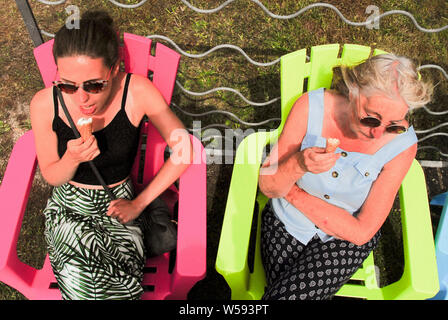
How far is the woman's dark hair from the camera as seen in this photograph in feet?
5.34

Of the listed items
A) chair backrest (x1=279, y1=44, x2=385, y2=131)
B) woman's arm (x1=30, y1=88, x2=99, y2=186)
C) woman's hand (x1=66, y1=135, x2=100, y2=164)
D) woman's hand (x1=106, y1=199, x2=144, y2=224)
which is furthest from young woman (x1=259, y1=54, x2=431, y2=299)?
woman's arm (x1=30, y1=88, x2=99, y2=186)

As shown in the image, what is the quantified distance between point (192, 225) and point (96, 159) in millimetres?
576

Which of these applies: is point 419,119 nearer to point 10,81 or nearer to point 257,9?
point 257,9

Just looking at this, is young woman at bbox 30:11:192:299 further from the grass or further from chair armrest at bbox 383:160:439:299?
chair armrest at bbox 383:160:439:299

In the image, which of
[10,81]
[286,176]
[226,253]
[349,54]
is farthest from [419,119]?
[10,81]

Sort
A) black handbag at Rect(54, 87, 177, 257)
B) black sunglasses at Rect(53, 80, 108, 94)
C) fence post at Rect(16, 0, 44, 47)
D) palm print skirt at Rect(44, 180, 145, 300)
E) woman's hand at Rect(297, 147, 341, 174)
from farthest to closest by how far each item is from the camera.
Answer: black handbag at Rect(54, 87, 177, 257)
fence post at Rect(16, 0, 44, 47)
palm print skirt at Rect(44, 180, 145, 300)
black sunglasses at Rect(53, 80, 108, 94)
woman's hand at Rect(297, 147, 341, 174)

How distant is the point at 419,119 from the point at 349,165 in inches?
63.1

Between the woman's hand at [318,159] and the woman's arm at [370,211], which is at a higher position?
the woman's hand at [318,159]

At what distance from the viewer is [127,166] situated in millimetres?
2039

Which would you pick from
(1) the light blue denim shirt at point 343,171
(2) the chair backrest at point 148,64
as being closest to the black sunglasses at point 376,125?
(1) the light blue denim shirt at point 343,171

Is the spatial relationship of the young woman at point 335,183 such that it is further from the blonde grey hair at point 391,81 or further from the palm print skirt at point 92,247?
the palm print skirt at point 92,247

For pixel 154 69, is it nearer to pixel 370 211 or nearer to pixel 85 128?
pixel 85 128

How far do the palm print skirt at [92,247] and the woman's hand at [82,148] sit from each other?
1.10ft

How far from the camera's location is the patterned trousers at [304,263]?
1.82 m
